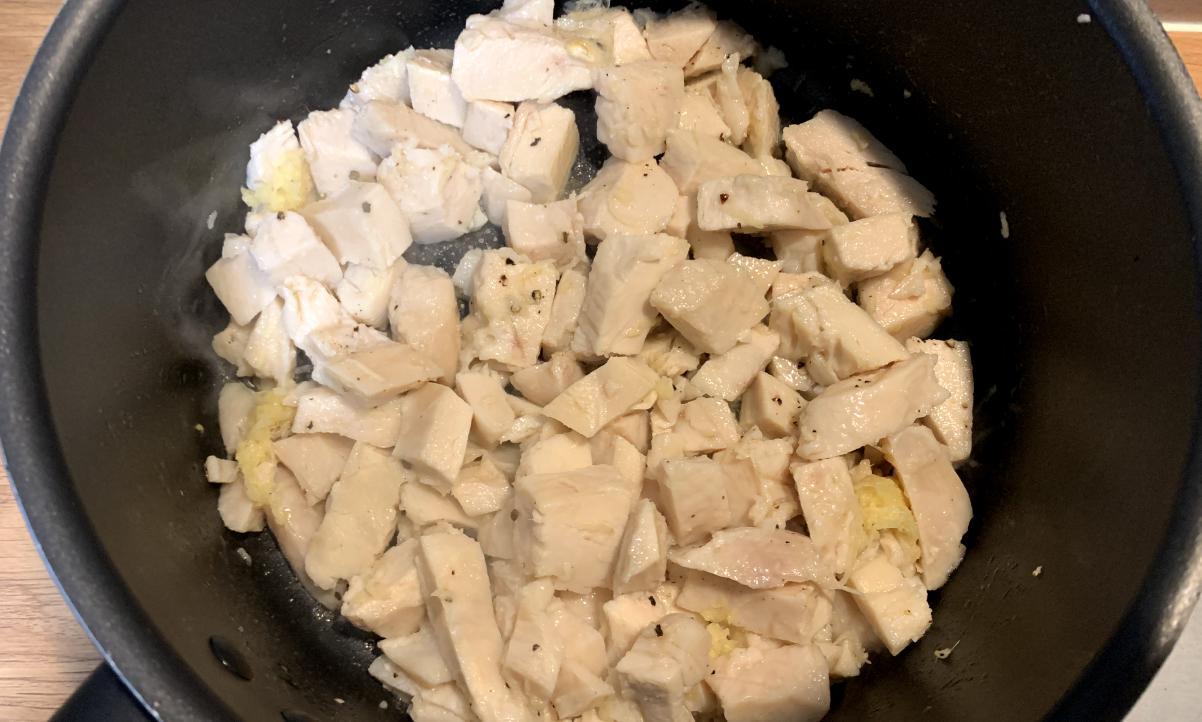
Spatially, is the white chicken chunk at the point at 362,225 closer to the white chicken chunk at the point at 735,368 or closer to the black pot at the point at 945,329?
the black pot at the point at 945,329

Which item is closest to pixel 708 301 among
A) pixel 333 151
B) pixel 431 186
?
pixel 431 186

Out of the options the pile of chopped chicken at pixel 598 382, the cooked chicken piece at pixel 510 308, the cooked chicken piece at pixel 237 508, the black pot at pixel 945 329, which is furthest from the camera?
the cooked chicken piece at pixel 510 308

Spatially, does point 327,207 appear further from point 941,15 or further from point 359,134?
point 941,15

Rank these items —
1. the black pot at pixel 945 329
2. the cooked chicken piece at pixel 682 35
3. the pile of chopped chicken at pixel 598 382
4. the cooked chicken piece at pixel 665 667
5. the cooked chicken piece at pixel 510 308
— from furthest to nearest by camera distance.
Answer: the cooked chicken piece at pixel 682 35 → the cooked chicken piece at pixel 510 308 → the pile of chopped chicken at pixel 598 382 → the cooked chicken piece at pixel 665 667 → the black pot at pixel 945 329

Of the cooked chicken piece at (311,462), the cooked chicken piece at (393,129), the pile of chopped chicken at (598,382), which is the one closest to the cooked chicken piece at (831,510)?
the pile of chopped chicken at (598,382)

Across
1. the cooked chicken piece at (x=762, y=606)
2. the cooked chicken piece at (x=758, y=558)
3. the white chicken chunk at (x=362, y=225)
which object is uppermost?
the white chicken chunk at (x=362, y=225)

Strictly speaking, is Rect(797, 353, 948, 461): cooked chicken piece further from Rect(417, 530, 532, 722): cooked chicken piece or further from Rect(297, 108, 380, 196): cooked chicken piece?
Rect(297, 108, 380, 196): cooked chicken piece

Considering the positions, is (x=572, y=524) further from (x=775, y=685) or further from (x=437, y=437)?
(x=775, y=685)

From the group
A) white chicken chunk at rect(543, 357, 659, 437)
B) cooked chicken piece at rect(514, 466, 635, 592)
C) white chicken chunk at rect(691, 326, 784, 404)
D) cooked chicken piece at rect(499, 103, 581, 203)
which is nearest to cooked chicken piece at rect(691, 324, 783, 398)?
white chicken chunk at rect(691, 326, 784, 404)

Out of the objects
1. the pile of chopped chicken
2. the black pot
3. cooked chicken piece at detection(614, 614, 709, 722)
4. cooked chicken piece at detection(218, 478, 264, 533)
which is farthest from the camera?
cooked chicken piece at detection(218, 478, 264, 533)
